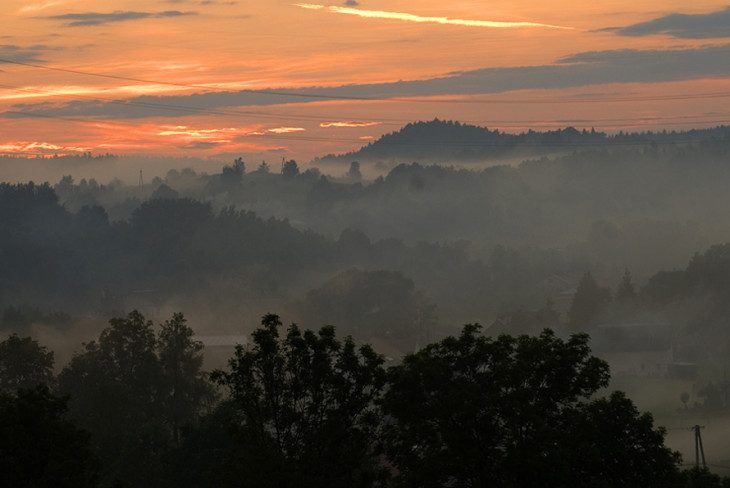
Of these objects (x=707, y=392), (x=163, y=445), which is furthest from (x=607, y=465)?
(x=707, y=392)

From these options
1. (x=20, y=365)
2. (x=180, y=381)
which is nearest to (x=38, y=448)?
(x=20, y=365)

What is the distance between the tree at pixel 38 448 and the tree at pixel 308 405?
530 cm

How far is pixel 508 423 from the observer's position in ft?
134

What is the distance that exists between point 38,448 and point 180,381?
175 feet

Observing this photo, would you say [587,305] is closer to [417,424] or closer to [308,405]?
[417,424]

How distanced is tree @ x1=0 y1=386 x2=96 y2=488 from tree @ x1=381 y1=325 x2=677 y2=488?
10.3 metres

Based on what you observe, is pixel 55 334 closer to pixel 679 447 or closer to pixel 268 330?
pixel 679 447

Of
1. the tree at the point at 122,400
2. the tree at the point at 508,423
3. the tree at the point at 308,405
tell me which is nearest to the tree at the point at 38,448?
the tree at the point at 308,405

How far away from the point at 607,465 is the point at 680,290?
400 ft

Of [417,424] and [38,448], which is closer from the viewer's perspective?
[38,448]

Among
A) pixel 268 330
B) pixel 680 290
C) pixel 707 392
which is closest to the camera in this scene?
pixel 268 330

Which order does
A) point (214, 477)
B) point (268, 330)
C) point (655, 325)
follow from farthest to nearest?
point (655, 325)
point (214, 477)
point (268, 330)

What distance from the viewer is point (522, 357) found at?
1660 inches

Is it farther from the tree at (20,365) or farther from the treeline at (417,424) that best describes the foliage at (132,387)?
the treeline at (417,424)
